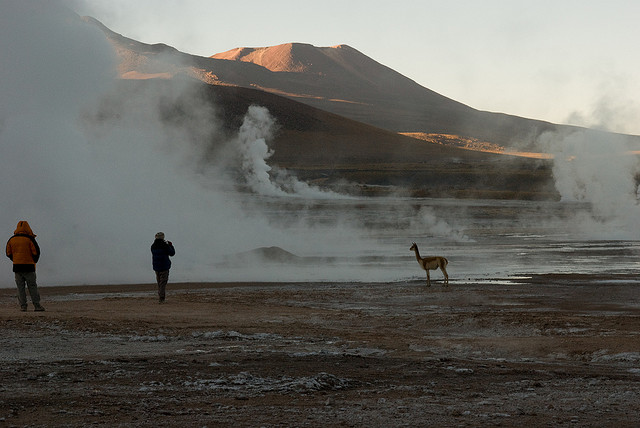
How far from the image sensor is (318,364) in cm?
1023

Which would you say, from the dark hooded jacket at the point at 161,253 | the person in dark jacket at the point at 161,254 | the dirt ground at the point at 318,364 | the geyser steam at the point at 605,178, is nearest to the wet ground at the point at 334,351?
the dirt ground at the point at 318,364

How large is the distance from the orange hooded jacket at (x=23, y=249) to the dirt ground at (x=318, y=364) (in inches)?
37.4

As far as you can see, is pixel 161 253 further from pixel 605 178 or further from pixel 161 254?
pixel 605 178

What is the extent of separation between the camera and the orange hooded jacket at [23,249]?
15352 mm

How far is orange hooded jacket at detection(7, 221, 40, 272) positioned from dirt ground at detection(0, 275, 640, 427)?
3.12 feet

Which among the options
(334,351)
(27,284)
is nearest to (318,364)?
(334,351)

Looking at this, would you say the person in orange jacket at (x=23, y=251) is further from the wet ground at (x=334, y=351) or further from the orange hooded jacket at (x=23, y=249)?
the wet ground at (x=334, y=351)

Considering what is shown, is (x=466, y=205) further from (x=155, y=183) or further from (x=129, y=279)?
(x=129, y=279)

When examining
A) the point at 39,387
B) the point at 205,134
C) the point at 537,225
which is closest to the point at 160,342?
the point at 39,387

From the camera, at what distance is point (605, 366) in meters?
10.7

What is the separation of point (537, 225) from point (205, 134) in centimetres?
9405

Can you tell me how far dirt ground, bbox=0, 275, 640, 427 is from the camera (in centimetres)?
771

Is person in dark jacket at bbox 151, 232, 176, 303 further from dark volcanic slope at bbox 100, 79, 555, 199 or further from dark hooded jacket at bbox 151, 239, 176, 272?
dark volcanic slope at bbox 100, 79, 555, 199

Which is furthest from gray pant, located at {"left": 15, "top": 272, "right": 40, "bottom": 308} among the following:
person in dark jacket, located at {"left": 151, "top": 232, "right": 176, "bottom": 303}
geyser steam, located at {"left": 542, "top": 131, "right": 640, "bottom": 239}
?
geyser steam, located at {"left": 542, "top": 131, "right": 640, "bottom": 239}
